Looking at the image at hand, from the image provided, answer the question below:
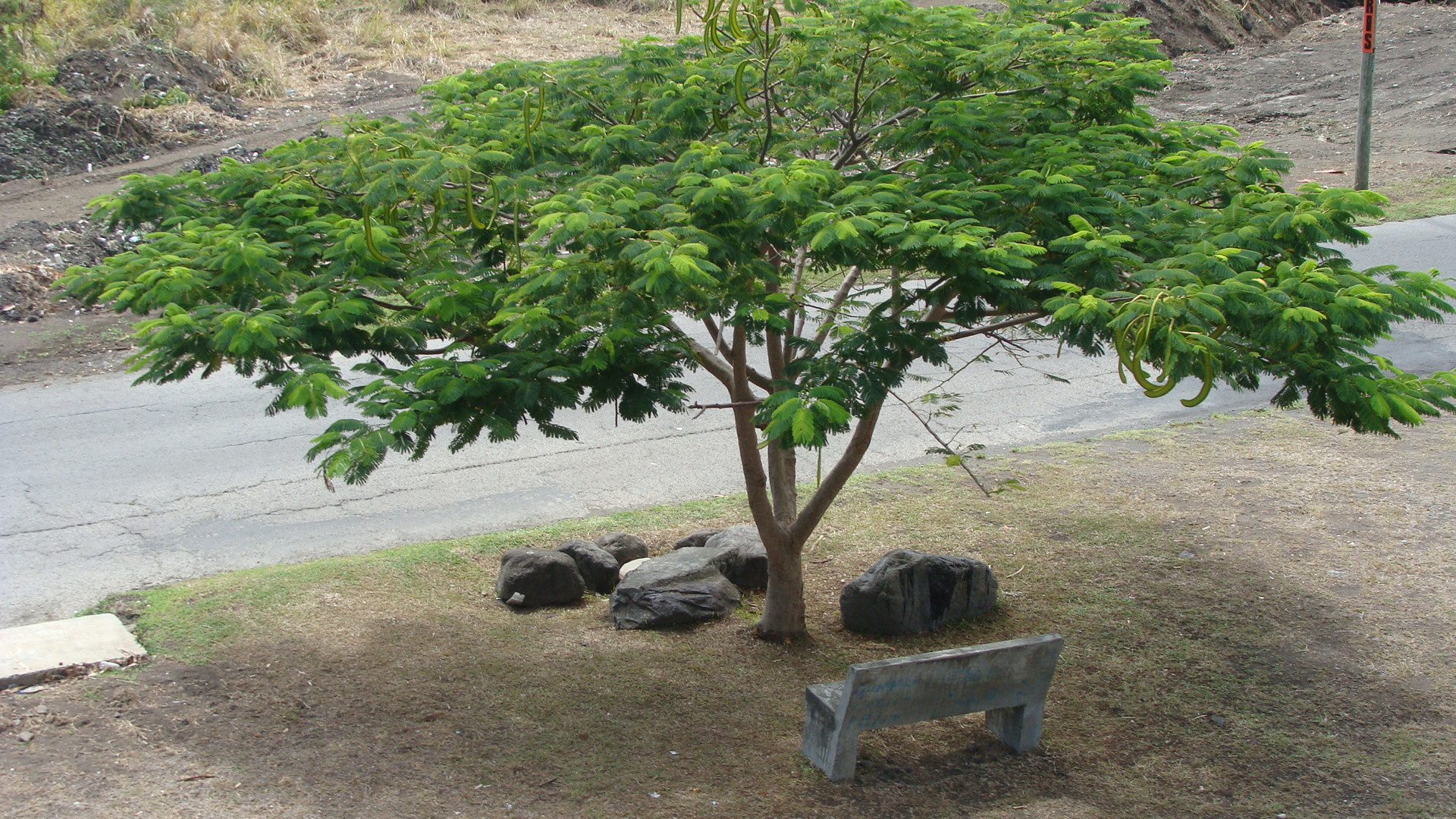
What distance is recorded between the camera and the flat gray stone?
17.9 ft

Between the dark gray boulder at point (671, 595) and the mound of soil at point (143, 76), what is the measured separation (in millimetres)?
14464

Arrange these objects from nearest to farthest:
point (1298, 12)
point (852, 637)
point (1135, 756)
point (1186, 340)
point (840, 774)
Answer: point (1186, 340), point (840, 774), point (1135, 756), point (852, 637), point (1298, 12)

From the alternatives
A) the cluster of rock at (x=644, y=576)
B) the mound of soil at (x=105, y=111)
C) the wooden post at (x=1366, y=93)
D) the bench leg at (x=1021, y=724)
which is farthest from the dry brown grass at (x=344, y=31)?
the bench leg at (x=1021, y=724)

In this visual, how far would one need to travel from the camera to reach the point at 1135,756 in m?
5.11

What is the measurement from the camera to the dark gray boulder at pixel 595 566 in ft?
23.1

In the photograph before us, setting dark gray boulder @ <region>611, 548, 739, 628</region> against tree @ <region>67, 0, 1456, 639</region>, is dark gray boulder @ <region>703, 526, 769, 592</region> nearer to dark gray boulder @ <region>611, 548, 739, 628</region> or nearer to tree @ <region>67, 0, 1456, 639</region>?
dark gray boulder @ <region>611, 548, 739, 628</region>

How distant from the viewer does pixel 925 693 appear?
4742mm

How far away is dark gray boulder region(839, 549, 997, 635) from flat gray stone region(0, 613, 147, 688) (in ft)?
12.3

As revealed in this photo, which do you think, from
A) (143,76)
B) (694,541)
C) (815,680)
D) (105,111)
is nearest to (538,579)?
(694,541)

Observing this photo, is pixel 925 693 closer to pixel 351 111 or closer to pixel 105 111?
pixel 351 111

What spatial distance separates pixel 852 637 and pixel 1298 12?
27868 millimetres

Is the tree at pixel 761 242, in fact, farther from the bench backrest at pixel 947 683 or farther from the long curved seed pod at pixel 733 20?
the bench backrest at pixel 947 683

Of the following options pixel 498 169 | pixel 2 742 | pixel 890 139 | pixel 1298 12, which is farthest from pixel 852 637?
pixel 1298 12

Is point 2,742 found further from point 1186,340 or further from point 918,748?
point 1186,340
